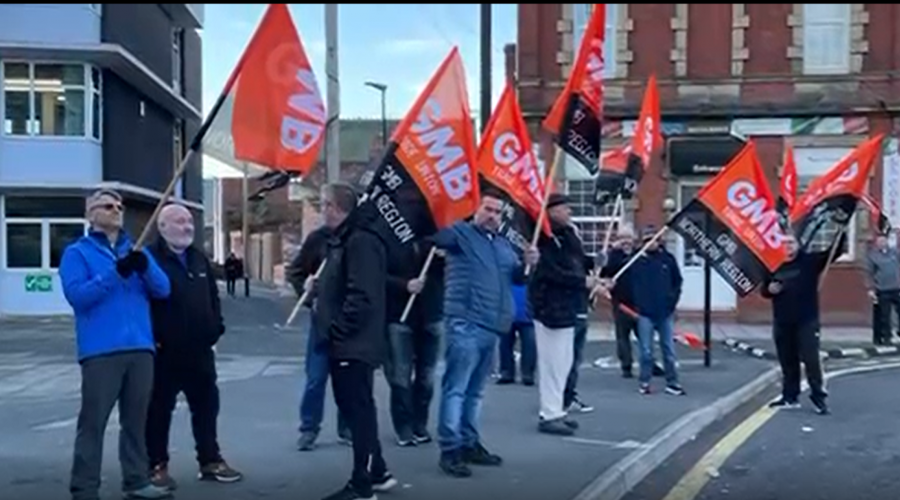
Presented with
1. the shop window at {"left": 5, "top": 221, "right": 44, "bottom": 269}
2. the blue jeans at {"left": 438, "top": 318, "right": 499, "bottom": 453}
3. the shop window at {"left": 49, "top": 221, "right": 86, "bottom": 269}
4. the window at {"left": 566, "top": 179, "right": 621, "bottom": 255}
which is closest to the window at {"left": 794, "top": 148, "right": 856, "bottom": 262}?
the window at {"left": 566, "top": 179, "right": 621, "bottom": 255}

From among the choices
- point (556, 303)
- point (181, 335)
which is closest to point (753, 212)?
point (556, 303)

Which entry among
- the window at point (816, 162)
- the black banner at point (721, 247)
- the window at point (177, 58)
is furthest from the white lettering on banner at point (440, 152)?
the window at point (177, 58)

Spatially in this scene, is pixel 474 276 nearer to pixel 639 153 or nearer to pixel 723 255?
pixel 723 255

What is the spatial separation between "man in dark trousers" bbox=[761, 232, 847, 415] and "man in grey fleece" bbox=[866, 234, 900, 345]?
8835 mm

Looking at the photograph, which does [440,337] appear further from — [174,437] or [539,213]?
[174,437]

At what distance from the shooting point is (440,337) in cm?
914

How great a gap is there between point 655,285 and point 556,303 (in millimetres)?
3670

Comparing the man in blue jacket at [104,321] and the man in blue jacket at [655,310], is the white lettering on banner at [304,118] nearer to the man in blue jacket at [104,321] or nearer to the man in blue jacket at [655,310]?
the man in blue jacket at [104,321]

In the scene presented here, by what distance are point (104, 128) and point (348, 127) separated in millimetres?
29181

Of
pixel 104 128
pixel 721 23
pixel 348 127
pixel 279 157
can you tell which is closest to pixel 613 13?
pixel 721 23

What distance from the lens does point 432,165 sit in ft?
27.5

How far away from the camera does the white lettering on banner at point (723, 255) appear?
518 inches

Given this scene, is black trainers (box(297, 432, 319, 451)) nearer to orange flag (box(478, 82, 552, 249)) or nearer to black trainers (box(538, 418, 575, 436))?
black trainers (box(538, 418, 575, 436))

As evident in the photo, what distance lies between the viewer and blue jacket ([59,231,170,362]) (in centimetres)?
669
